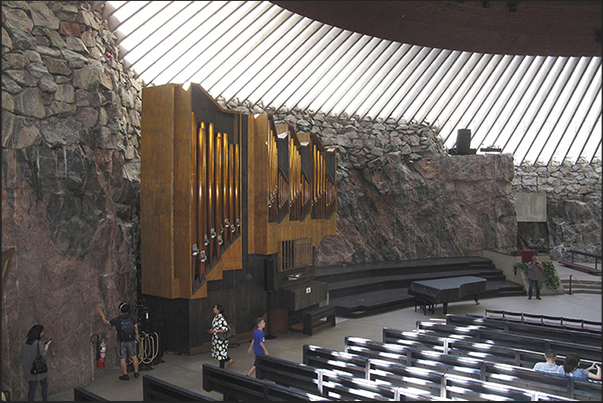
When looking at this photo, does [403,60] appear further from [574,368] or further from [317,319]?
[574,368]

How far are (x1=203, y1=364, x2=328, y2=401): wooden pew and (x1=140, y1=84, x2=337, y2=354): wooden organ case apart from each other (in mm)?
1772

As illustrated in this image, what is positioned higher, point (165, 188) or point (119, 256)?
point (165, 188)

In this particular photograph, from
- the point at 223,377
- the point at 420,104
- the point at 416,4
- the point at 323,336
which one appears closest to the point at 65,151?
the point at 223,377

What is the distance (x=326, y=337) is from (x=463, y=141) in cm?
983

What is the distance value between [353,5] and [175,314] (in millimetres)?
7130

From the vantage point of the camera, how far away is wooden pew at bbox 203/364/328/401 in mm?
A: 4382

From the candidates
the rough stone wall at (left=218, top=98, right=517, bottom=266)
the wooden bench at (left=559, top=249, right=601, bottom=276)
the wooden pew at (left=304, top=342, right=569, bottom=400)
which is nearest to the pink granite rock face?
the rough stone wall at (left=218, top=98, right=517, bottom=266)

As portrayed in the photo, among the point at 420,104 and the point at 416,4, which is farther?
the point at 420,104

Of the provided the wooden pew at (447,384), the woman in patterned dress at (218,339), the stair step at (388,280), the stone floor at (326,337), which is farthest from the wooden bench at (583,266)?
the woman in patterned dress at (218,339)

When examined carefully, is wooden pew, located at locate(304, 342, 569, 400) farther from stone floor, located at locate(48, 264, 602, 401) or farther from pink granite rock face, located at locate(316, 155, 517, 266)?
pink granite rock face, located at locate(316, 155, 517, 266)

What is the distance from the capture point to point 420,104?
14.8 m

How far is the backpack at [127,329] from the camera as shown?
6156 millimetres

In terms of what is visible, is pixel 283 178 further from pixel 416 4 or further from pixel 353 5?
pixel 416 4

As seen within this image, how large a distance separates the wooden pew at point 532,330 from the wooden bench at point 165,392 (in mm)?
4941
